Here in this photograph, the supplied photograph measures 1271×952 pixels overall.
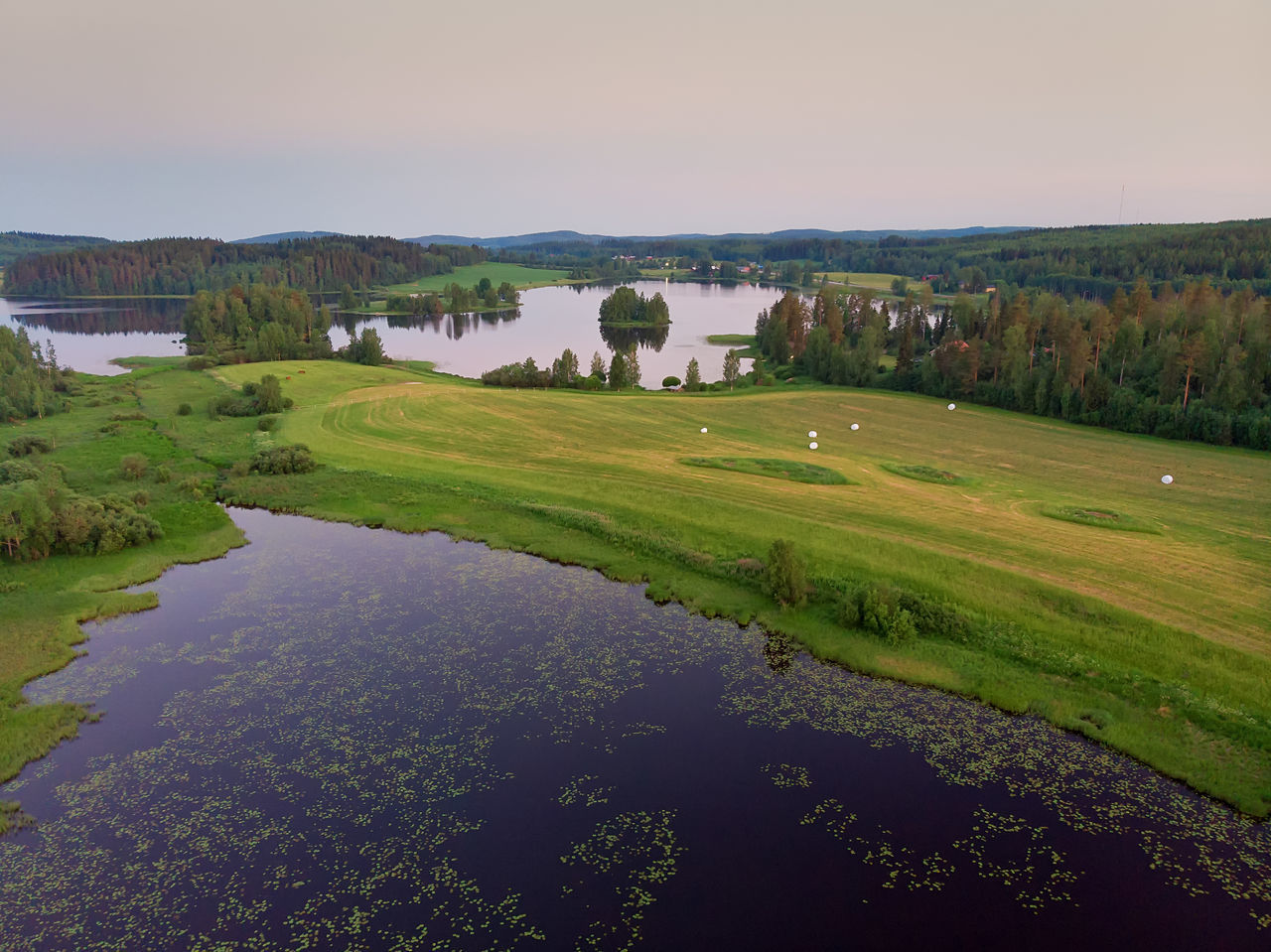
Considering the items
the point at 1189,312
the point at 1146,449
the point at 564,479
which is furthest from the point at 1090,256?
the point at 564,479

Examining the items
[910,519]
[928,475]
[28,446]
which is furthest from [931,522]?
[28,446]

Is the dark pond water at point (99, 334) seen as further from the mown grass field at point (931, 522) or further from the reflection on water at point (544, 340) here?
the mown grass field at point (931, 522)

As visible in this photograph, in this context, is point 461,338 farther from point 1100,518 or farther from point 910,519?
point 1100,518

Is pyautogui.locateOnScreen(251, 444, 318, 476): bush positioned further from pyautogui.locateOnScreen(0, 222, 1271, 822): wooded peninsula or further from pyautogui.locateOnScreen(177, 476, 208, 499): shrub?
pyautogui.locateOnScreen(177, 476, 208, 499): shrub

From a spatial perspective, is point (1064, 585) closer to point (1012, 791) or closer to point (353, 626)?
point (1012, 791)

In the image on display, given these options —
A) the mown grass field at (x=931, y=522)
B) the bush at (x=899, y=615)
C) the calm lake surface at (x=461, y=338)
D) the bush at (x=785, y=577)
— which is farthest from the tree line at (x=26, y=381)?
the bush at (x=899, y=615)

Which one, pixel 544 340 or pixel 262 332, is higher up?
pixel 262 332
